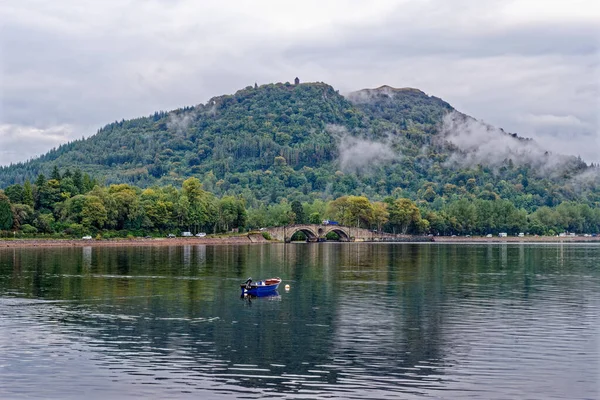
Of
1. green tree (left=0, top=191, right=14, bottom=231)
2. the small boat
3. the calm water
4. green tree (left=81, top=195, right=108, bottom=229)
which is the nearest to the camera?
the calm water

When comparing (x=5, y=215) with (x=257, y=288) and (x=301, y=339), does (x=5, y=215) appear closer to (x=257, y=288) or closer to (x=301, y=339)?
(x=257, y=288)

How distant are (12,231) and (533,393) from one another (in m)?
164

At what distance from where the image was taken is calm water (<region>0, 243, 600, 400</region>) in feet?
121

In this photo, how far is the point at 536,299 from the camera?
71.5 meters

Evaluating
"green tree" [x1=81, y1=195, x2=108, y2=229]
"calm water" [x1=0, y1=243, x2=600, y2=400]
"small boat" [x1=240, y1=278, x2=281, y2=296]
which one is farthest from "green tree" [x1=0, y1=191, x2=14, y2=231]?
"small boat" [x1=240, y1=278, x2=281, y2=296]

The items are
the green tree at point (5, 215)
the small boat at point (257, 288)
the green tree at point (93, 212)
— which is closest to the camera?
the small boat at point (257, 288)

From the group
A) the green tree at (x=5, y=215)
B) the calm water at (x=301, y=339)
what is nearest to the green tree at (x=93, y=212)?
the green tree at (x=5, y=215)

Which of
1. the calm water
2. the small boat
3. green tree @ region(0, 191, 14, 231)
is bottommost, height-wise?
the calm water

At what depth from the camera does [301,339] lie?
160 feet

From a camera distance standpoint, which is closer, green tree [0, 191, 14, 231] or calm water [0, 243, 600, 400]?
calm water [0, 243, 600, 400]

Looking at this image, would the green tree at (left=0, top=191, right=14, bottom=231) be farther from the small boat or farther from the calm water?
the small boat

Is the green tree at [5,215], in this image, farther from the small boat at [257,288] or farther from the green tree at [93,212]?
the small boat at [257,288]

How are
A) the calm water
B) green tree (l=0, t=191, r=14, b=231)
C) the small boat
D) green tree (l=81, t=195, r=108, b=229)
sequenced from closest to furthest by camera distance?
the calm water → the small boat → green tree (l=0, t=191, r=14, b=231) → green tree (l=81, t=195, r=108, b=229)

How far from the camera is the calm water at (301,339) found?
36.8 metres
